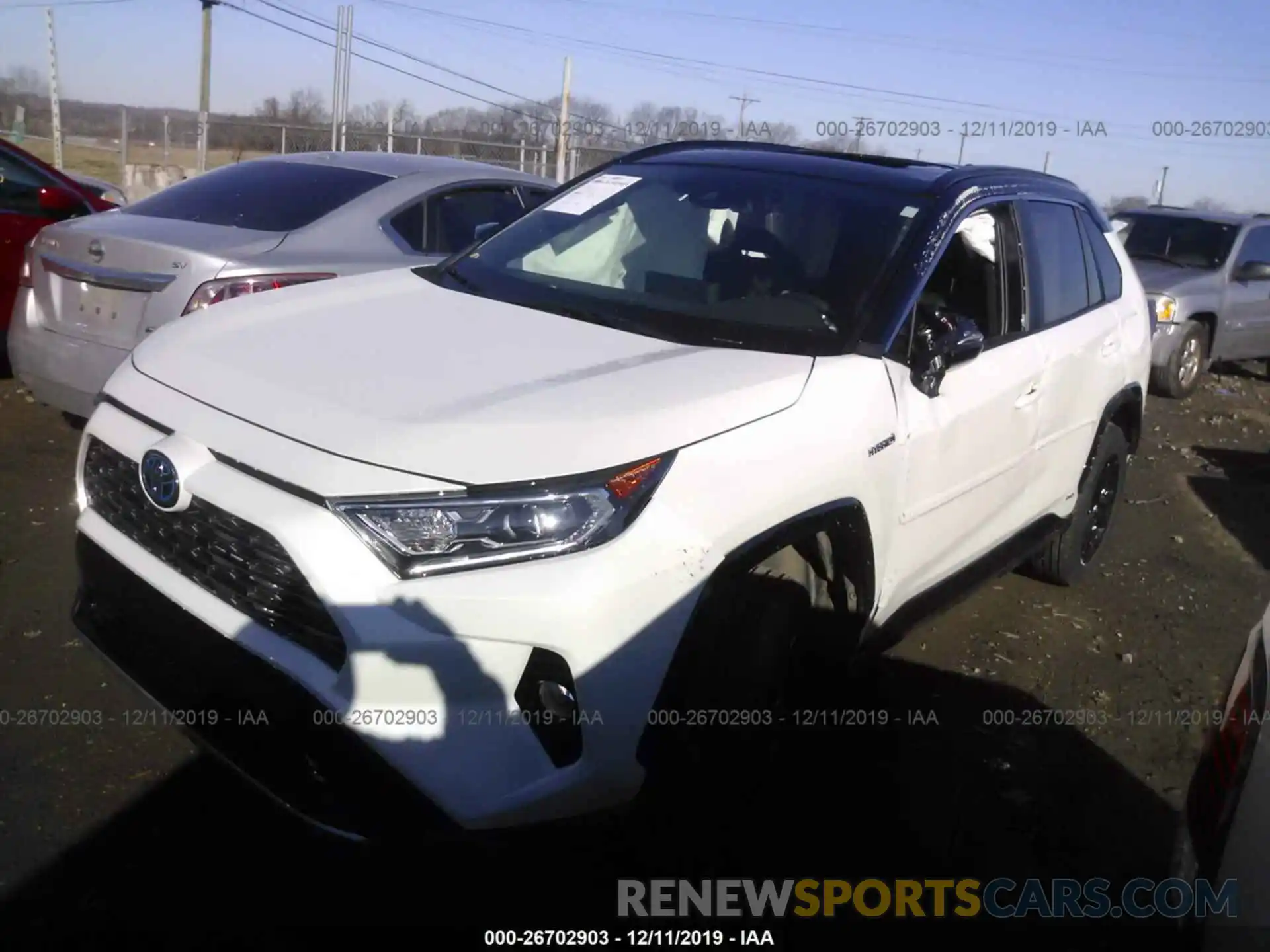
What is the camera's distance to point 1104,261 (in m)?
5.01

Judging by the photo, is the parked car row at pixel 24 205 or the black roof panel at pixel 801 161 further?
the parked car row at pixel 24 205

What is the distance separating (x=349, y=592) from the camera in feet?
7.38

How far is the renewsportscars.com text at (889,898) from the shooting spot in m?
2.81

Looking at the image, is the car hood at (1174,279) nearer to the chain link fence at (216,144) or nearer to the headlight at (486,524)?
the headlight at (486,524)

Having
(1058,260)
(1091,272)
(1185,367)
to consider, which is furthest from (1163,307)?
(1058,260)

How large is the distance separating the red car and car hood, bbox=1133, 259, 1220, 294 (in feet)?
28.3

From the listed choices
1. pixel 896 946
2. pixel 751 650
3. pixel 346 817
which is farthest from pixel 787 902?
pixel 346 817

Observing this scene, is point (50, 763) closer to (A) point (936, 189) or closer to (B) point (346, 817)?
(B) point (346, 817)

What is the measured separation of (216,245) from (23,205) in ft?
8.77

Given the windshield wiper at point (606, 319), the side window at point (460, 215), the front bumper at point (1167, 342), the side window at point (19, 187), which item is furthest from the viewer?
the front bumper at point (1167, 342)

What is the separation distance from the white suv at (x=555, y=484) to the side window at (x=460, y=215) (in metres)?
1.99

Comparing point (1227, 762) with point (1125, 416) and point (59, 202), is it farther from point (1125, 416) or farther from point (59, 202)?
point (59, 202)

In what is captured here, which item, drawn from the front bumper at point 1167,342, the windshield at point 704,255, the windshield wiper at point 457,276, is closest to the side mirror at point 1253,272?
the front bumper at point 1167,342

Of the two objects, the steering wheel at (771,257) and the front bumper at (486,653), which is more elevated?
the steering wheel at (771,257)
